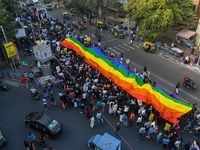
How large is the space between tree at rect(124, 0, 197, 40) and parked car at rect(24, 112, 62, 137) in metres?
22.2

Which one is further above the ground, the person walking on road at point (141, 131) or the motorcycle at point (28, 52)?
the motorcycle at point (28, 52)

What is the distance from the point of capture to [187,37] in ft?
101

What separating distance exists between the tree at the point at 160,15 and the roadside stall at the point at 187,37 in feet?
3.24

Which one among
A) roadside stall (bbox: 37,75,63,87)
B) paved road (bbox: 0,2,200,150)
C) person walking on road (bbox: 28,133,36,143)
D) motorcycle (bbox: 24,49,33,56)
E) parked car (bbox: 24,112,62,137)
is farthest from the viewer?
motorcycle (bbox: 24,49,33,56)

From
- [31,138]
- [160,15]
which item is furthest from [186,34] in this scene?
[31,138]

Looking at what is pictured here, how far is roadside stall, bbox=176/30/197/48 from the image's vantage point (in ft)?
102

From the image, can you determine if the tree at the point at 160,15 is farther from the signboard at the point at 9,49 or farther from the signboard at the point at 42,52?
the signboard at the point at 9,49

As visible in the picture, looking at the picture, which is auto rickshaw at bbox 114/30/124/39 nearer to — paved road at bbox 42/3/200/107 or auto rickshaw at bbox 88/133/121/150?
paved road at bbox 42/3/200/107

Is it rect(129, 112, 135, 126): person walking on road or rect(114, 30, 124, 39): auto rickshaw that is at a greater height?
rect(114, 30, 124, 39): auto rickshaw

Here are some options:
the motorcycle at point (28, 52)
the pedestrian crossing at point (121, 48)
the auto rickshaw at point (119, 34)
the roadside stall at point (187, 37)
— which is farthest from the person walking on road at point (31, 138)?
the roadside stall at point (187, 37)

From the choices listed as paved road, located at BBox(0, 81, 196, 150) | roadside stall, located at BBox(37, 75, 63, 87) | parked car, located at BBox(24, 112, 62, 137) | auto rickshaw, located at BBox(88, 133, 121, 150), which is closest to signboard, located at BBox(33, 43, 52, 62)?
roadside stall, located at BBox(37, 75, 63, 87)

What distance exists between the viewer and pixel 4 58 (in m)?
27.0

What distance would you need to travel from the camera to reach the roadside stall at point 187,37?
1226 inches

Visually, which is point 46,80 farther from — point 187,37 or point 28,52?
point 187,37
